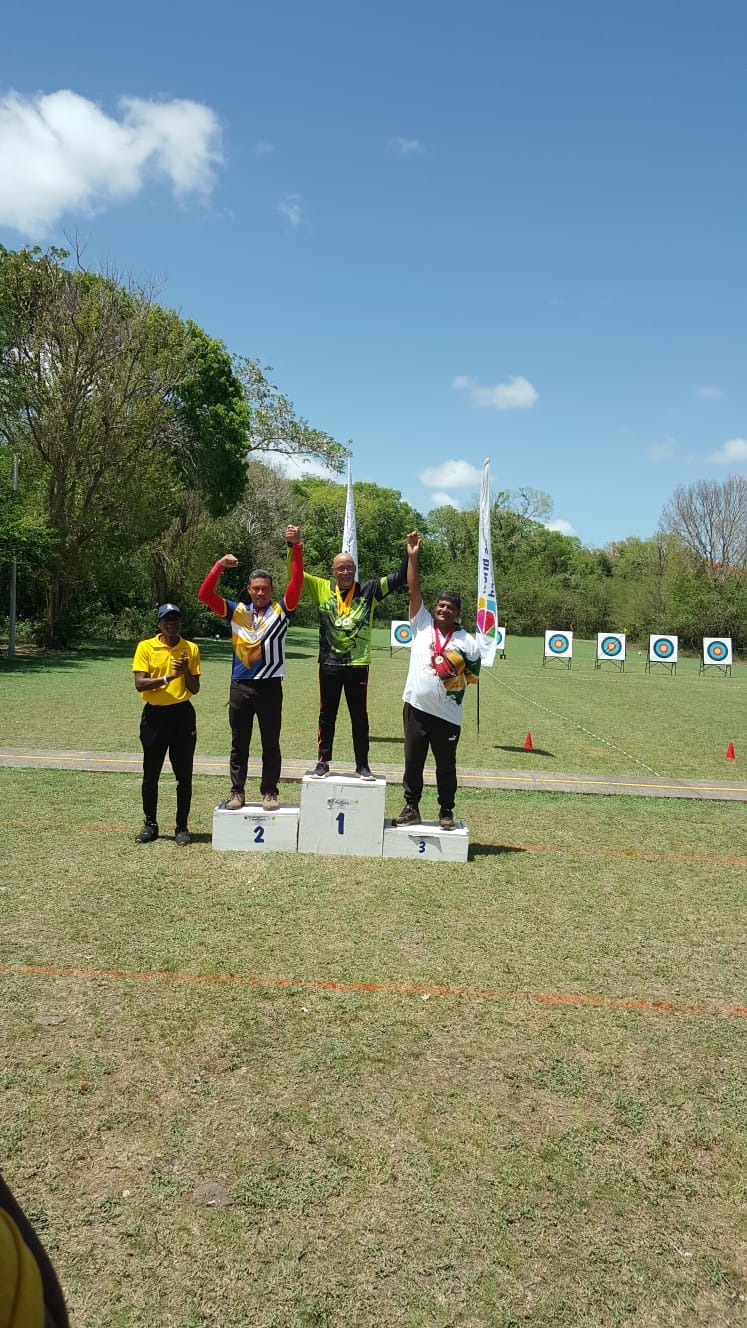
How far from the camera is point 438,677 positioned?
6.47 metres

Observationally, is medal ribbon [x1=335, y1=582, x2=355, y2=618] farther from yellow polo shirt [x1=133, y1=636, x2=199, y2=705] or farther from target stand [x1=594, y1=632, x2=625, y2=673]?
target stand [x1=594, y1=632, x2=625, y2=673]

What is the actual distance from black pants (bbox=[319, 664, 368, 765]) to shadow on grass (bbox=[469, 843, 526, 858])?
112 cm

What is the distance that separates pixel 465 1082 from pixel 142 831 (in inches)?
153

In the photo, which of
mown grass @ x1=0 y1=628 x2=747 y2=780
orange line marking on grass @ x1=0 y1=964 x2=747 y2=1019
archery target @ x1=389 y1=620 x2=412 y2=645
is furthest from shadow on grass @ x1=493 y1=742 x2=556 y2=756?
archery target @ x1=389 y1=620 x2=412 y2=645

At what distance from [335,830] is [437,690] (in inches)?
50.7

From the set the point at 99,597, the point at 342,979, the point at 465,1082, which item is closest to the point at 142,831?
the point at 342,979

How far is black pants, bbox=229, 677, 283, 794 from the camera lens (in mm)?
6527

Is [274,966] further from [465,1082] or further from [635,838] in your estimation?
[635,838]

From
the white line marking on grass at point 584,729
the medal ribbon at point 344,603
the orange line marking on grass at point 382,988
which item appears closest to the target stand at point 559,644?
the white line marking on grass at point 584,729

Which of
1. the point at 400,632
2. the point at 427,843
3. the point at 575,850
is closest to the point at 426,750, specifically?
the point at 427,843

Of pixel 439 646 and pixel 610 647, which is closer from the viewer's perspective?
pixel 439 646

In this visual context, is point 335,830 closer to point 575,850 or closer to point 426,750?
point 426,750

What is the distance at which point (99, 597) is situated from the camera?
33000 millimetres

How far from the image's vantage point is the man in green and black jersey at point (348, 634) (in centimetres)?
659
